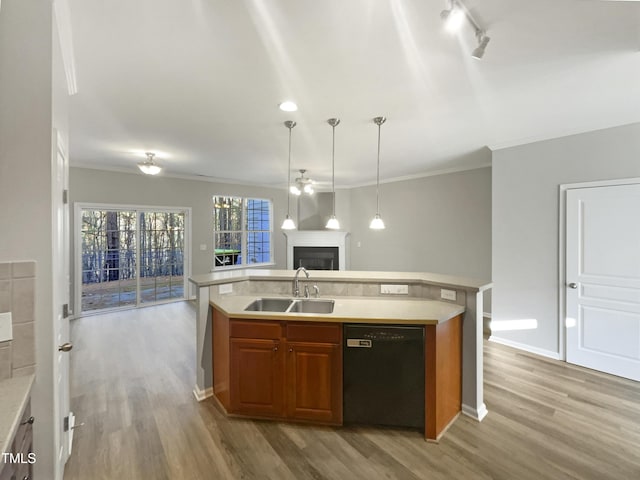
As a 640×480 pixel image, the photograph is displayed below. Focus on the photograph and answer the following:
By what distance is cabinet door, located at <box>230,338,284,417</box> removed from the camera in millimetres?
2281

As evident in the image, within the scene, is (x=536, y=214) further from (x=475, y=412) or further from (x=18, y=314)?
(x=18, y=314)

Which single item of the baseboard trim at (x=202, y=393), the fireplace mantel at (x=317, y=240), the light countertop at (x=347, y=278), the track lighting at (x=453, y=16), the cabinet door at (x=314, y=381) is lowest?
the baseboard trim at (x=202, y=393)

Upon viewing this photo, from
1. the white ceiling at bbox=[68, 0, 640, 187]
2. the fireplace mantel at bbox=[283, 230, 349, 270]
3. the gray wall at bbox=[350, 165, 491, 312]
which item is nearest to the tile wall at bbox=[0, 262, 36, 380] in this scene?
the white ceiling at bbox=[68, 0, 640, 187]

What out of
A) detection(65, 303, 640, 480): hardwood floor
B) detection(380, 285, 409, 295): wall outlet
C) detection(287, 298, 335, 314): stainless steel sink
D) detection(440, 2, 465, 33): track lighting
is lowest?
detection(65, 303, 640, 480): hardwood floor

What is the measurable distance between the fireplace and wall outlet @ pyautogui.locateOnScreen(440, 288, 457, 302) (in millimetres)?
4584

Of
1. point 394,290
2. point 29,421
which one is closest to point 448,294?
point 394,290

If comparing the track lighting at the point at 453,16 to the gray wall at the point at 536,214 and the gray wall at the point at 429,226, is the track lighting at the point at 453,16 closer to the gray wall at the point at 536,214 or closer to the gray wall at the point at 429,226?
the gray wall at the point at 536,214

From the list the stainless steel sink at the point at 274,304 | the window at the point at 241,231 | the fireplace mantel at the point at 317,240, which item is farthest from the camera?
the fireplace mantel at the point at 317,240

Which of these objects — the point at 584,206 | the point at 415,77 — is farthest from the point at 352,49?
the point at 584,206

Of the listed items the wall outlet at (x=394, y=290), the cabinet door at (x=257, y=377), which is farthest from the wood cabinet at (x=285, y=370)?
the wall outlet at (x=394, y=290)

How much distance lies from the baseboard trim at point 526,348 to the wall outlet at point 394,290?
6.92 feet

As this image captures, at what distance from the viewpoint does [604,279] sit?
10.3 ft

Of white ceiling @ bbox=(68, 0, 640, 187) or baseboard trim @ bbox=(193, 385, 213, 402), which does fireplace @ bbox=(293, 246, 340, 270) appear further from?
baseboard trim @ bbox=(193, 385, 213, 402)

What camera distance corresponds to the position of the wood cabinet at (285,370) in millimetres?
2221
